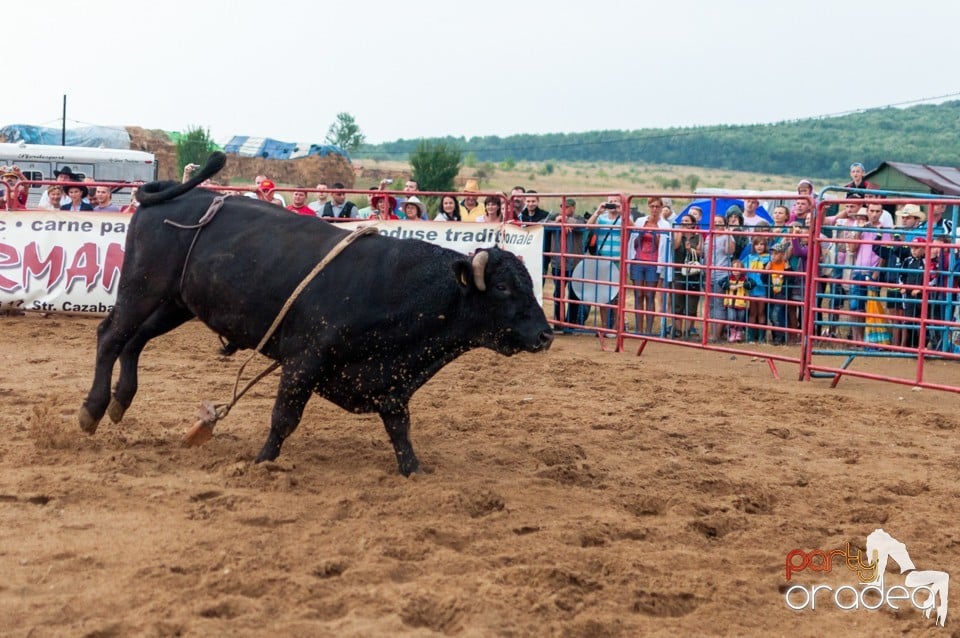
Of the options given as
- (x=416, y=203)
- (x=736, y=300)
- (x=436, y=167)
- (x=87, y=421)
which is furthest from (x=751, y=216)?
(x=436, y=167)

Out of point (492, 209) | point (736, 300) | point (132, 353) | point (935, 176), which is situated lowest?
point (132, 353)

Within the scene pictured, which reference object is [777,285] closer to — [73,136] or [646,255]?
[646,255]

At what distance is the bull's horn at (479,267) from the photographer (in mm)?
4961

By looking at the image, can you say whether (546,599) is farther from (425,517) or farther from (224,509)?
(224,509)

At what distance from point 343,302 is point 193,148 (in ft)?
132

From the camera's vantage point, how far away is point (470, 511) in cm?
471

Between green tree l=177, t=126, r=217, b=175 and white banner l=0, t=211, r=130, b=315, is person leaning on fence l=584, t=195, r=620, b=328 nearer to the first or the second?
white banner l=0, t=211, r=130, b=315

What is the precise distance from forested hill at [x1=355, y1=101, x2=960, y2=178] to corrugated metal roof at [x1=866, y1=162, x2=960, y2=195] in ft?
143

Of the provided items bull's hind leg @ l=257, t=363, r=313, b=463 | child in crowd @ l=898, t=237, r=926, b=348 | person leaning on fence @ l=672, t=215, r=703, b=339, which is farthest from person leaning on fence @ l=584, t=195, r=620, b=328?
bull's hind leg @ l=257, t=363, r=313, b=463

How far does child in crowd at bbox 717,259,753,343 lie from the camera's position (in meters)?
10.7

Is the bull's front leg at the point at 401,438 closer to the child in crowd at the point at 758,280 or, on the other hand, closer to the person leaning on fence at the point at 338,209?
the child in crowd at the point at 758,280

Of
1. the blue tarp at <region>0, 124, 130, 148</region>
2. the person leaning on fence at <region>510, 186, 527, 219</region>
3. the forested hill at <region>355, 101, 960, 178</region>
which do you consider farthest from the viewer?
the forested hill at <region>355, 101, 960, 178</region>

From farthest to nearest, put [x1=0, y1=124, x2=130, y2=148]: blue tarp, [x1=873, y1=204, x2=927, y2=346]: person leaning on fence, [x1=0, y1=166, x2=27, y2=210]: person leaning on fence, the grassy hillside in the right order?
1. the grassy hillside
2. [x1=0, y1=124, x2=130, y2=148]: blue tarp
3. [x1=0, y1=166, x2=27, y2=210]: person leaning on fence
4. [x1=873, y1=204, x2=927, y2=346]: person leaning on fence

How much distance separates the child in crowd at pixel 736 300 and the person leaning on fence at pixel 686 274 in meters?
0.33
